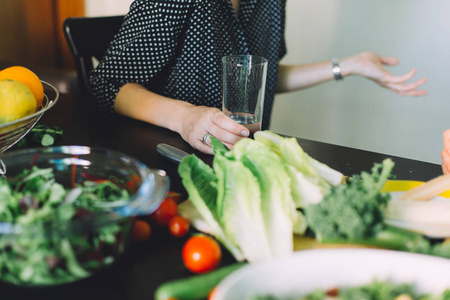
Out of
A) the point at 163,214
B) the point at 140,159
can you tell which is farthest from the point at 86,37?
the point at 163,214

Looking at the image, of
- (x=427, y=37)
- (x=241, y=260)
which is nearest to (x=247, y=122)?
(x=241, y=260)

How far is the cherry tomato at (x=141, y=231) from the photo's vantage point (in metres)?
0.61

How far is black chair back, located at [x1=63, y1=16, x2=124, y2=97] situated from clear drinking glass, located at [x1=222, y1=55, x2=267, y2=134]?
0.66 m

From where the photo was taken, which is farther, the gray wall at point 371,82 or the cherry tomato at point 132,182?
the gray wall at point 371,82

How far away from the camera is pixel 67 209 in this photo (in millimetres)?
512

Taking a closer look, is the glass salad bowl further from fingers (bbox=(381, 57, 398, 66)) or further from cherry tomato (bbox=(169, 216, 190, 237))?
fingers (bbox=(381, 57, 398, 66))

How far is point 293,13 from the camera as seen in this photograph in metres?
2.21

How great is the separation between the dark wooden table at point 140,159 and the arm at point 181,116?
22 mm

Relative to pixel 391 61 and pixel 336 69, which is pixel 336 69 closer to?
pixel 336 69

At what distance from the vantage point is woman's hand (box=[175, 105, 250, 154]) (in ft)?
2.87

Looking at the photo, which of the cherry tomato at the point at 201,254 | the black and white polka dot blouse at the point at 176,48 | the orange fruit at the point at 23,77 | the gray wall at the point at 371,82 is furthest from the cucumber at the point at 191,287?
the gray wall at the point at 371,82

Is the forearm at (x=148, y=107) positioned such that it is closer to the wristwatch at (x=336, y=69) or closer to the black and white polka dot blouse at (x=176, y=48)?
the black and white polka dot blouse at (x=176, y=48)

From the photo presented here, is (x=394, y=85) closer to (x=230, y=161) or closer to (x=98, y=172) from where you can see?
(x=230, y=161)

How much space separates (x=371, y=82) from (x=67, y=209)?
188 cm
